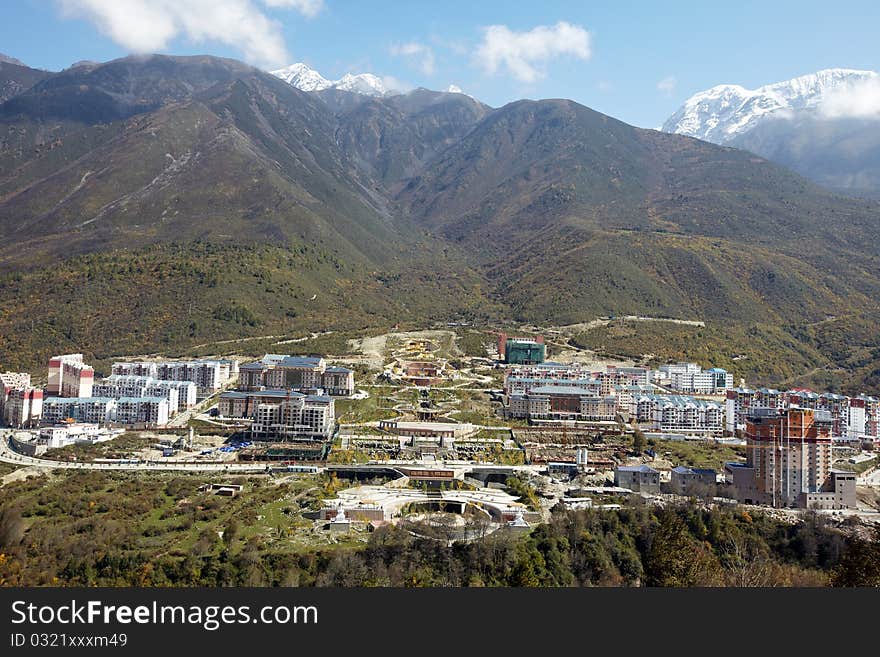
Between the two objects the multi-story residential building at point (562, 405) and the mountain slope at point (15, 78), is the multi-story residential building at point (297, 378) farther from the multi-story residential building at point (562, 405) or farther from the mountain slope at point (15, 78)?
the mountain slope at point (15, 78)

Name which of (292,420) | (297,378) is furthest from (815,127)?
(292,420)

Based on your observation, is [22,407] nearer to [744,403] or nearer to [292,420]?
[292,420]

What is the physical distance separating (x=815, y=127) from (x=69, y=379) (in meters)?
155

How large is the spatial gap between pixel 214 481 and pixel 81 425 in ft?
33.7

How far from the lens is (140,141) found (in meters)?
91.7

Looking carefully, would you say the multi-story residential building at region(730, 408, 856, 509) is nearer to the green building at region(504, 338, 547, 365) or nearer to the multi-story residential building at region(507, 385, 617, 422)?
the multi-story residential building at region(507, 385, 617, 422)

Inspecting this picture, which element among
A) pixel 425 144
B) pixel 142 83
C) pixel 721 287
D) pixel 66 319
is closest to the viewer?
pixel 66 319

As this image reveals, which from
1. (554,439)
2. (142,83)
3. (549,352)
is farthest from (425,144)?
(554,439)

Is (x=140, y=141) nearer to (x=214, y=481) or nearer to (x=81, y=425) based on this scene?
(x=81, y=425)

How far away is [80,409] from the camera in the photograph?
3731 centimetres

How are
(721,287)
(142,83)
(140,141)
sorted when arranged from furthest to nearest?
1. (142,83)
2. (140,141)
3. (721,287)

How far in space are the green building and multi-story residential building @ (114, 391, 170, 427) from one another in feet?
74.5

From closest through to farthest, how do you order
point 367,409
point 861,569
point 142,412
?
point 861,569, point 142,412, point 367,409

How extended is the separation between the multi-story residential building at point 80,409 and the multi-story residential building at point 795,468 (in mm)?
27909
